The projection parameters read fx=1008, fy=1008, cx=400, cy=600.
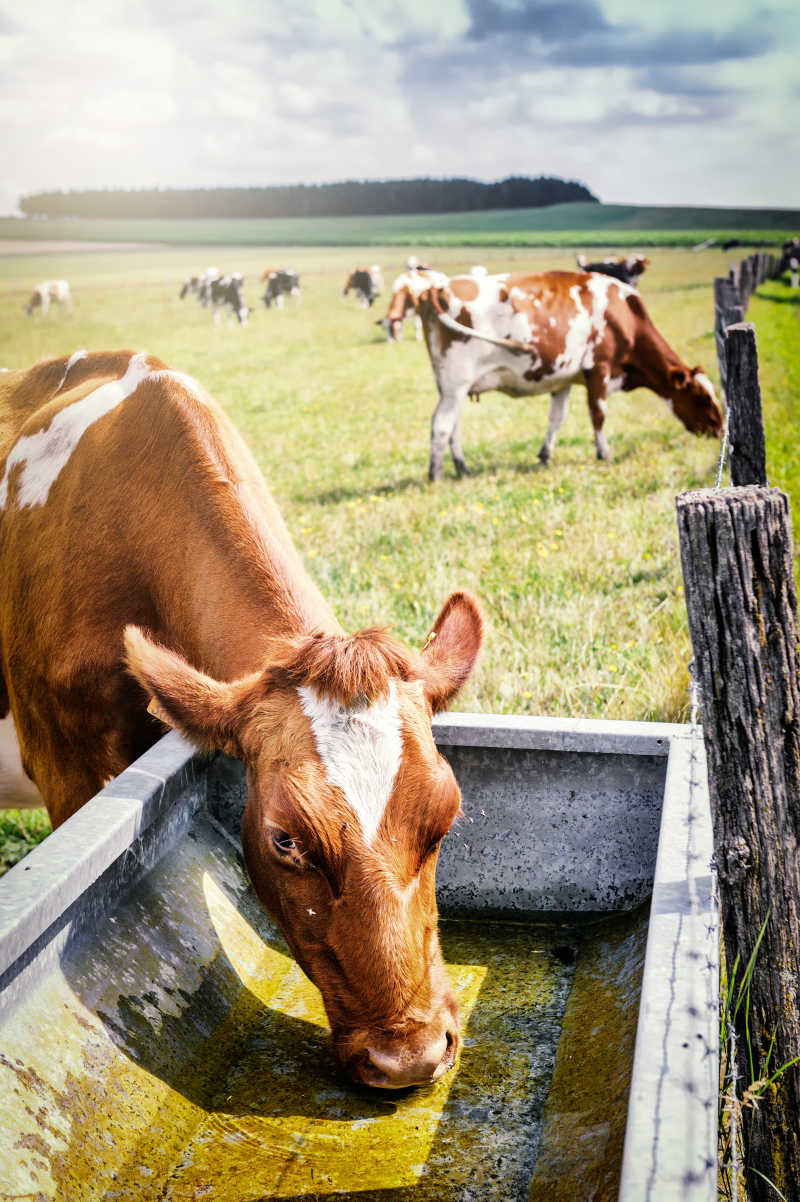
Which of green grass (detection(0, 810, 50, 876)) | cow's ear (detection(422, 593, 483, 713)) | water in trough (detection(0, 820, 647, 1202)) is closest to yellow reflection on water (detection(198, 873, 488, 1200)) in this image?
water in trough (detection(0, 820, 647, 1202))

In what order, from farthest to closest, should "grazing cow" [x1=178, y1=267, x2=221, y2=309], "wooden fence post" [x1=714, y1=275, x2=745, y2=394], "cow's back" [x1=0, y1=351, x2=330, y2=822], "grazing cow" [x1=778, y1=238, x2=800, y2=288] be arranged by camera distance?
1. "grazing cow" [x1=778, y1=238, x2=800, y2=288]
2. "grazing cow" [x1=178, y1=267, x2=221, y2=309]
3. "wooden fence post" [x1=714, y1=275, x2=745, y2=394]
4. "cow's back" [x1=0, y1=351, x2=330, y2=822]

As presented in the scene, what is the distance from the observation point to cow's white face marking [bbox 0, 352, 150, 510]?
9.81ft

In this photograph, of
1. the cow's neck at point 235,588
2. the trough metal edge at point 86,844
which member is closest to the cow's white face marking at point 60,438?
the cow's neck at point 235,588

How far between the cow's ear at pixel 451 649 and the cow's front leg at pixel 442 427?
23.3ft

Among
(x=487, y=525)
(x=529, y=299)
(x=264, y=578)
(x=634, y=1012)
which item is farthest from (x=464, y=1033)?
(x=529, y=299)

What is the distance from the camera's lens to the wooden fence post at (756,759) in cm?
160

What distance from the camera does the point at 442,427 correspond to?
9.47 meters

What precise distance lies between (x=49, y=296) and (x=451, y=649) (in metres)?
16.1

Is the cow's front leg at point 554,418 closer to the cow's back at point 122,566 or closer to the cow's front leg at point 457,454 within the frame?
the cow's front leg at point 457,454

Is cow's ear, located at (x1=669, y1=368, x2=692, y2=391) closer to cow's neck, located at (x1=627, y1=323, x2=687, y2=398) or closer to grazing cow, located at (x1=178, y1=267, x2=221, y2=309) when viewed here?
cow's neck, located at (x1=627, y1=323, x2=687, y2=398)

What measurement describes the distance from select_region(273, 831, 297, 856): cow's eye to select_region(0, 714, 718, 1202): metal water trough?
1.25 feet

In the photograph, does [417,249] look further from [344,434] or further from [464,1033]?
[464,1033]

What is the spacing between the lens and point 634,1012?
2.14 m

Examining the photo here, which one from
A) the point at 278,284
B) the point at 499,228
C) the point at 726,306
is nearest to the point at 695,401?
the point at 726,306
